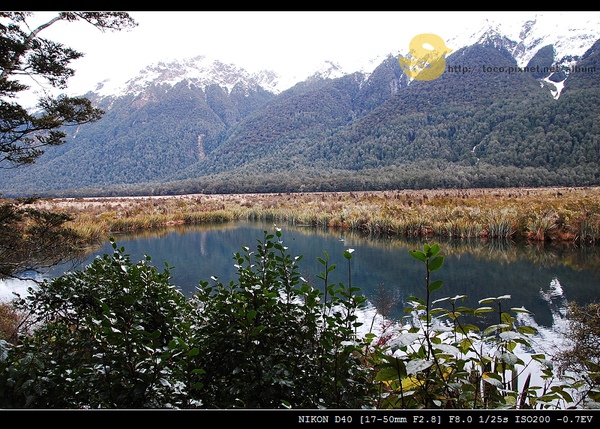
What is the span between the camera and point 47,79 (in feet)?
12.6

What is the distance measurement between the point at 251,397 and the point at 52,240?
11.9ft

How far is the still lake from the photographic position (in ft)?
20.0

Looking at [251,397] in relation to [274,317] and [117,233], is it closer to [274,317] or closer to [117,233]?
[274,317]

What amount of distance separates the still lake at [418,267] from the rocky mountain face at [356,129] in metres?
3.59

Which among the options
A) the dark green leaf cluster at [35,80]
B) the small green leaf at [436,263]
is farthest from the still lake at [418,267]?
the small green leaf at [436,263]

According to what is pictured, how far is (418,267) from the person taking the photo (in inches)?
332

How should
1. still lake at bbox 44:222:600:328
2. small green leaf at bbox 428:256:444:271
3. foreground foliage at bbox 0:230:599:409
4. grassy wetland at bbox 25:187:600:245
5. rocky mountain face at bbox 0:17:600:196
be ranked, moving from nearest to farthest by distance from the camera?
1. small green leaf at bbox 428:256:444:271
2. foreground foliage at bbox 0:230:599:409
3. still lake at bbox 44:222:600:328
4. grassy wetland at bbox 25:187:600:245
5. rocky mountain face at bbox 0:17:600:196

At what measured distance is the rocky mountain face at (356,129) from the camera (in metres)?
15.3

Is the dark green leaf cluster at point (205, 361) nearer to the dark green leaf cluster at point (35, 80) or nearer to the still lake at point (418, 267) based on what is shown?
the dark green leaf cluster at point (35, 80)

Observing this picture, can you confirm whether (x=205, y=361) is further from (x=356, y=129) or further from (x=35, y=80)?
(x=356, y=129)

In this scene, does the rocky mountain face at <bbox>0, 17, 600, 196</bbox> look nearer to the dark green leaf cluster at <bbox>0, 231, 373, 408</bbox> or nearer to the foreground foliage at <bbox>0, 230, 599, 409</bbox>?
the foreground foliage at <bbox>0, 230, 599, 409</bbox>

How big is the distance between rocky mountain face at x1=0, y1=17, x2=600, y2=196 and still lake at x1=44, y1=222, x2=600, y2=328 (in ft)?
11.8

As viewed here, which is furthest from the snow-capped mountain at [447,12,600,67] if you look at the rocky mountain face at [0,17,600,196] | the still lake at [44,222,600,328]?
the still lake at [44,222,600,328]
